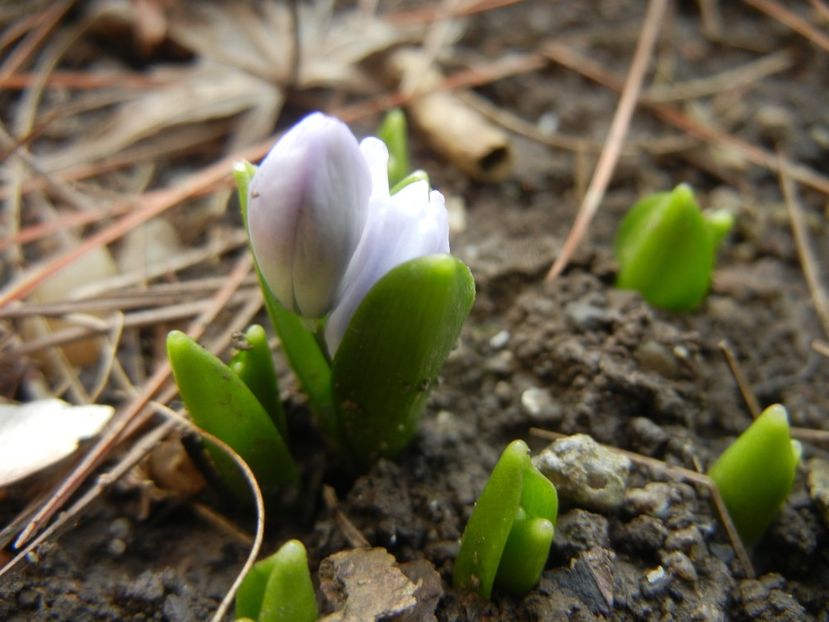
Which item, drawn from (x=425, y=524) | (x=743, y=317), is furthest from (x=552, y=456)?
(x=743, y=317)

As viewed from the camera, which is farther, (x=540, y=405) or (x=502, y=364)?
(x=502, y=364)

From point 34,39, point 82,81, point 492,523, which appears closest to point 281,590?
point 492,523

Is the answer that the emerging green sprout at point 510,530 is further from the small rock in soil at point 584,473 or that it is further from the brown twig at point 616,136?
the brown twig at point 616,136

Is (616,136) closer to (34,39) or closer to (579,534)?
(579,534)

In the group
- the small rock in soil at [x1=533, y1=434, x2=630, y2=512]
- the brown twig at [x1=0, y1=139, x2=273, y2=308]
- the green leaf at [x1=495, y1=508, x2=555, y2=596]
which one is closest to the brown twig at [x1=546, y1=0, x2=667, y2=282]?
the small rock in soil at [x1=533, y1=434, x2=630, y2=512]

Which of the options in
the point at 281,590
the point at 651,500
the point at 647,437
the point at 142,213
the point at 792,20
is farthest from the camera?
the point at 792,20

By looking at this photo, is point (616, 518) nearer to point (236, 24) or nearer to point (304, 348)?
point (304, 348)
